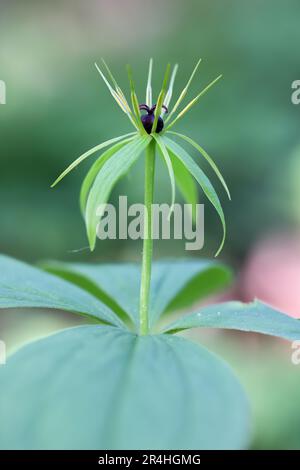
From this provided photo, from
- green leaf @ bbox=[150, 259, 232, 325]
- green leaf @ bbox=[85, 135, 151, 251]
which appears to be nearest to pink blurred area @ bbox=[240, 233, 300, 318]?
green leaf @ bbox=[150, 259, 232, 325]

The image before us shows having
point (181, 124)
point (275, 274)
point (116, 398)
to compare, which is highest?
point (181, 124)

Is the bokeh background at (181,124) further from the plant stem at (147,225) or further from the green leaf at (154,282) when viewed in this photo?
the plant stem at (147,225)

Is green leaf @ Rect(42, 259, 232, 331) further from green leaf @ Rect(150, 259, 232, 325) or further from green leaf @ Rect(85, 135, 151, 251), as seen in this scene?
green leaf @ Rect(85, 135, 151, 251)

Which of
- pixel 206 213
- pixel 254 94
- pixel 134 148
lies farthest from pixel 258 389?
pixel 254 94

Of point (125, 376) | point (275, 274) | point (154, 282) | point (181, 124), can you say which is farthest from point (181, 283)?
point (181, 124)

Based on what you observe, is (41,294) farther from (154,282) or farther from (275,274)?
(275,274)

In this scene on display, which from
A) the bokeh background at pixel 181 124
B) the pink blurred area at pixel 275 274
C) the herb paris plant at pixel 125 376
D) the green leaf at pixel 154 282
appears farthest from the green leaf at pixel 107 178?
the pink blurred area at pixel 275 274
